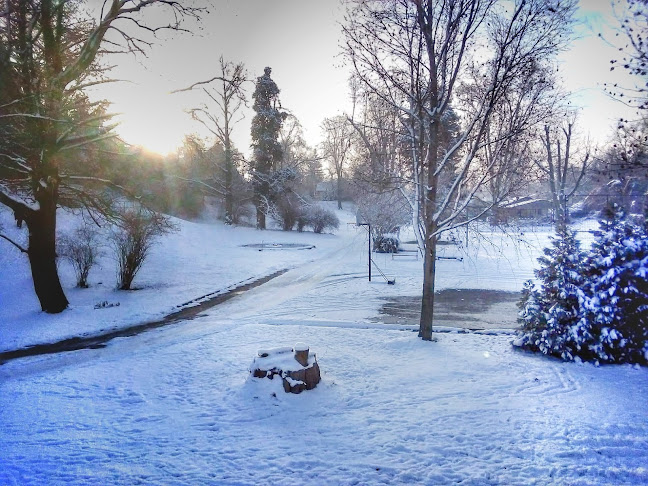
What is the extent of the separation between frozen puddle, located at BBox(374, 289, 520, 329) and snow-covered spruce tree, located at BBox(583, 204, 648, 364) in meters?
2.77

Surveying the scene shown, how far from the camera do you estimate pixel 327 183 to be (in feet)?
227

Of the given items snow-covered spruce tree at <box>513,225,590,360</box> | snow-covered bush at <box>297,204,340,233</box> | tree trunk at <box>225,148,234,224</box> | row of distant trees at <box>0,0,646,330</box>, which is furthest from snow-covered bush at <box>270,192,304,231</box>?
snow-covered spruce tree at <box>513,225,590,360</box>

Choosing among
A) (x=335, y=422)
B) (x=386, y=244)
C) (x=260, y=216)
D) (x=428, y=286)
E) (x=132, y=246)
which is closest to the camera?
(x=335, y=422)

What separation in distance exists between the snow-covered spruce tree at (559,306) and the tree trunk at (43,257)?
1059cm

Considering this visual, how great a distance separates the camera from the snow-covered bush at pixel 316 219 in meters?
34.2

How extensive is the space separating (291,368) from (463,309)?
685 cm

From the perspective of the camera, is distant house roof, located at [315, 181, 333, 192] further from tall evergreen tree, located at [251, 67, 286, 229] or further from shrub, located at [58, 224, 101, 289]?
shrub, located at [58, 224, 101, 289]

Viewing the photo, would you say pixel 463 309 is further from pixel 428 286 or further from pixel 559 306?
pixel 559 306

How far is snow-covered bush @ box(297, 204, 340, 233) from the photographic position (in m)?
34.2

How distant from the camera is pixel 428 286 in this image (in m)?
7.63

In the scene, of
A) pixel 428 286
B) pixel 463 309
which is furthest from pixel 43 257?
pixel 463 309

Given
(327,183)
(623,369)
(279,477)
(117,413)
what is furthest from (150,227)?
(327,183)

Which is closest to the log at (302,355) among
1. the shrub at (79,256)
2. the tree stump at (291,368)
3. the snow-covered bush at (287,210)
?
the tree stump at (291,368)

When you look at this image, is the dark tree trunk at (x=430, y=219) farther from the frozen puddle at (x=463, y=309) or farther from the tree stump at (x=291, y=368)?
the tree stump at (x=291, y=368)
